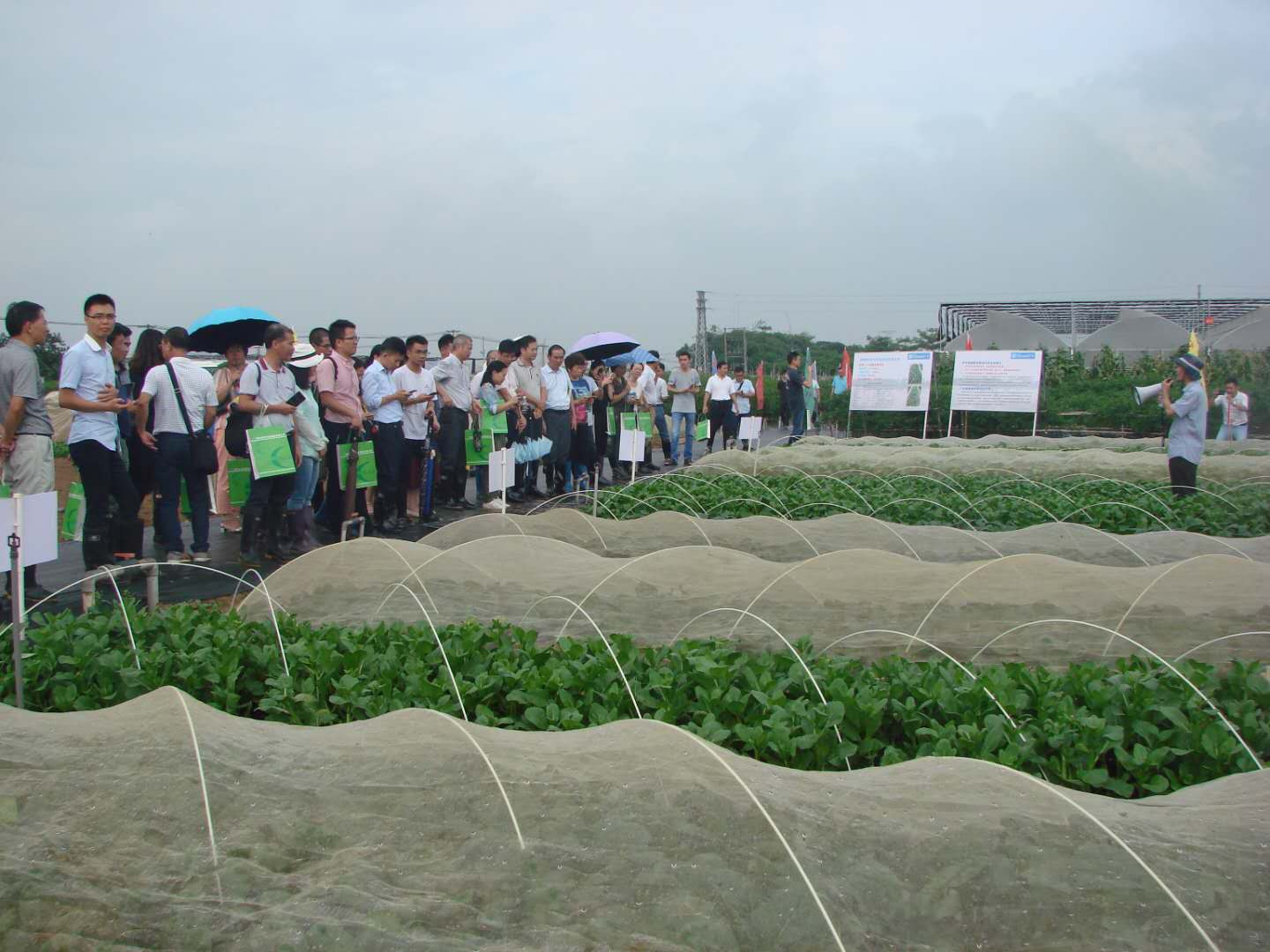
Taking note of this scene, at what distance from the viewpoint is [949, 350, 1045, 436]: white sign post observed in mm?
19312

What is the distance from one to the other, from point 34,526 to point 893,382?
59.4ft

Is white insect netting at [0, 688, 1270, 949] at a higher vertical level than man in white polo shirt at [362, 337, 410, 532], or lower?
lower

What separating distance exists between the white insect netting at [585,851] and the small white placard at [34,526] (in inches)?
54.4

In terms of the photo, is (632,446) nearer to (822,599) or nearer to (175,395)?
(175,395)

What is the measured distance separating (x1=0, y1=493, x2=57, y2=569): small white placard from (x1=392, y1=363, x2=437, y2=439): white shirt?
520cm

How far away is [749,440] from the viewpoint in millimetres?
13961

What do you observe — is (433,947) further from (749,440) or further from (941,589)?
(749,440)

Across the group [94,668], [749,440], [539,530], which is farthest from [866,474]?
[94,668]

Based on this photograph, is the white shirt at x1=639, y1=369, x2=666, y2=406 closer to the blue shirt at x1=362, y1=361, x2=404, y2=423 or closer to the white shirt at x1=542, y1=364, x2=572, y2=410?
the white shirt at x1=542, y1=364, x2=572, y2=410

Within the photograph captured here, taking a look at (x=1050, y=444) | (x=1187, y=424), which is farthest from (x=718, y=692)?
(x=1050, y=444)

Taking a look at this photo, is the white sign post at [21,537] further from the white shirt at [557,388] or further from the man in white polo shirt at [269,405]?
the white shirt at [557,388]

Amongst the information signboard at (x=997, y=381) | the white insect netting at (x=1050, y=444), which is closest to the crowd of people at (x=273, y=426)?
the white insect netting at (x=1050, y=444)

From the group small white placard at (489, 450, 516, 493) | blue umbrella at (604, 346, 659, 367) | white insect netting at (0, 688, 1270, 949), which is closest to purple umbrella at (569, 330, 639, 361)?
blue umbrella at (604, 346, 659, 367)

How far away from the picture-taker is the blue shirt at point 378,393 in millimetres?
9141
